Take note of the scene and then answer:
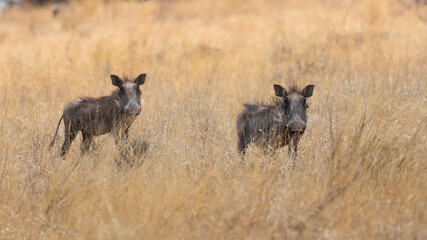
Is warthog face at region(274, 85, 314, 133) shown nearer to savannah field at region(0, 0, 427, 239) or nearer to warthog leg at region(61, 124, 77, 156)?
savannah field at region(0, 0, 427, 239)

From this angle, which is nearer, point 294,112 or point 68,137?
point 294,112

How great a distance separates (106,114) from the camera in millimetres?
5453

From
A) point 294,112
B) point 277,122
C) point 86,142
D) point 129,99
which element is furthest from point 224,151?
point 86,142

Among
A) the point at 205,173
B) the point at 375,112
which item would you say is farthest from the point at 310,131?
the point at 205,173

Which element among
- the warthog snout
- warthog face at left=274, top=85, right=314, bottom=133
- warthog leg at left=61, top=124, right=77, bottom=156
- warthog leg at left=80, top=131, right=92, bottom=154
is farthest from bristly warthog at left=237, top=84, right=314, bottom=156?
warthog leg at left=61, top=124, right=77, bottom=156

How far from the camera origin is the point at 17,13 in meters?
22.2

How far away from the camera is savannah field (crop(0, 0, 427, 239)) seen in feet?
11.5

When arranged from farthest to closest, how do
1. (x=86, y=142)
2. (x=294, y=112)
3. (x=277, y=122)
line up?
(x=86, y=142) → (x=277, y=122) → (x=294, y=112)

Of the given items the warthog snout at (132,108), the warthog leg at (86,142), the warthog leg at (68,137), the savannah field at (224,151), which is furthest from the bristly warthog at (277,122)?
the warthog leg at (68,137)

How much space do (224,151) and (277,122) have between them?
0.57 meters

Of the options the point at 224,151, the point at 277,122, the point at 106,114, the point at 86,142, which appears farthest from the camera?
the point at 86,142

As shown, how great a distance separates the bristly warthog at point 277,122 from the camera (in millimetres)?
4488

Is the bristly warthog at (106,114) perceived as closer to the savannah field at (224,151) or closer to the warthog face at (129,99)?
the warthog face at (129,99)

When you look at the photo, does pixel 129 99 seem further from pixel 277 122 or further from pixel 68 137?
pixel 277 122
